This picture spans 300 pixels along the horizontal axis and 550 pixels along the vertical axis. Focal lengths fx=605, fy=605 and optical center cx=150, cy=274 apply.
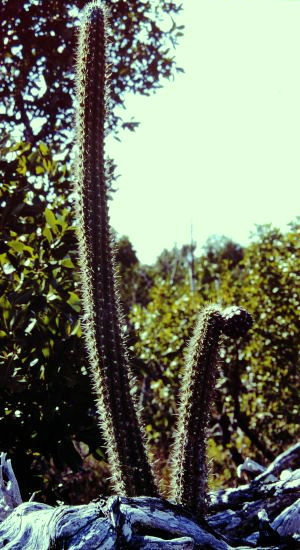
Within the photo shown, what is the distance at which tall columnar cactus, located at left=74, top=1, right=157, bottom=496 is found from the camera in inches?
95.3

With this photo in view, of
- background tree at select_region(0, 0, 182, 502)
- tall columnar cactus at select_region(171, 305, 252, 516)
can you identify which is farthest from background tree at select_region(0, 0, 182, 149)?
tall columnar cactus at select_region(171, 305, 252, 516)

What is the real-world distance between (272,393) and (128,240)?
58.5 feet

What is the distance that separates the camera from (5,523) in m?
2.04

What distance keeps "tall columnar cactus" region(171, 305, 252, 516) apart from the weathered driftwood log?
8.9 inches

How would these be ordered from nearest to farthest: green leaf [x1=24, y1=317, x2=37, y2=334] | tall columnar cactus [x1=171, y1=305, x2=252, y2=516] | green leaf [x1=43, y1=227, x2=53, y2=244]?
tall columnar cactus [x1=171, y1=305, x2=252, y2=516] → green leaf [x1=24, y1=317, x2=37, y2=334] → green leaf [x1=43, y1=227, x2=53, y2=244]

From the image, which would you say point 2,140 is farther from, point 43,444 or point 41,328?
point 43,444

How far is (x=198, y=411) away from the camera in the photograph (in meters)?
2.42

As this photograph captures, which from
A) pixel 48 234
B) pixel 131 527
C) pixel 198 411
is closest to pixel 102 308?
pixel 198 411

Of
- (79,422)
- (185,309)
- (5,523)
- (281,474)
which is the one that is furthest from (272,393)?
(5,523)

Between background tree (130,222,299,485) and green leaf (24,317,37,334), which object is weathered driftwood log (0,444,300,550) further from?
background tree (130,222,299,485)

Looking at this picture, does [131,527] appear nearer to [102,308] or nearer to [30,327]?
[102,308]

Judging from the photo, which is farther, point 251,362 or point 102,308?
point 251,362

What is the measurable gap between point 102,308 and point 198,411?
A: 1.86 ft

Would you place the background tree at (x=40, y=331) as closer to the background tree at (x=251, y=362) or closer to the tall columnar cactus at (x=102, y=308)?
the tall columnar cactus at (x=102, y=308)
